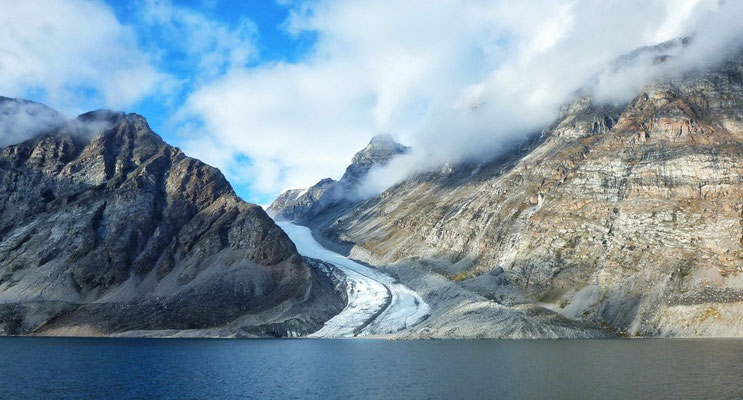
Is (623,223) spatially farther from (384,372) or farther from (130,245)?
(130,245)

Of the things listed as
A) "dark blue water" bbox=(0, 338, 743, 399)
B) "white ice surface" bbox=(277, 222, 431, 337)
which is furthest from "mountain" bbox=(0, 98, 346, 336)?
"dark blue water" bbox=(0, 338, 743, 399)

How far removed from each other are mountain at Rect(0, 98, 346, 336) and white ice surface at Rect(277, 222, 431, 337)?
4931 millimetres

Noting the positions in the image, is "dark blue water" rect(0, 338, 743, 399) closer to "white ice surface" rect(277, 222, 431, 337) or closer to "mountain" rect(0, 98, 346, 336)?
"white ice surface" rect(277, 222, 431, 337)

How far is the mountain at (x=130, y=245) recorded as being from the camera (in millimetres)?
124250

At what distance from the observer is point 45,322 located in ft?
396

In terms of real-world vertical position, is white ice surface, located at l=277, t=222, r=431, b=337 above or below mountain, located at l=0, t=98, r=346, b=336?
below

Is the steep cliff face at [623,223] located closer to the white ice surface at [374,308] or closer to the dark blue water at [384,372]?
the white ice surface at [374,308]

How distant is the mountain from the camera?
124 meters

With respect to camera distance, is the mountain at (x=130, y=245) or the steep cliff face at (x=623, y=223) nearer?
the steep cliff face at (x=623, y=223)

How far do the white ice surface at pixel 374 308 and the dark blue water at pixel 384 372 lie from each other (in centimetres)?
4199

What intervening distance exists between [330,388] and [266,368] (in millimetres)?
16622

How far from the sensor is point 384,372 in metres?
57.8

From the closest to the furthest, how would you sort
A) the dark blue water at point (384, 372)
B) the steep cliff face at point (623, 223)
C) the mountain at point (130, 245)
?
1. the dark blue water at point (384, 372)
2. the steep cliff face at point (623, 223)
3. the mountain at point (130, 245)

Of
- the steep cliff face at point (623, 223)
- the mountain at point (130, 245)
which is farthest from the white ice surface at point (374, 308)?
the steep cliff face at point (623, 223)
